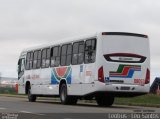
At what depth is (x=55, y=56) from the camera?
31.0 m

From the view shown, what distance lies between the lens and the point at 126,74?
26703 mm

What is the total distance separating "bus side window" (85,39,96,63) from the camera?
1059 inches

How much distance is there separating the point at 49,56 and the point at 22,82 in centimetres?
490

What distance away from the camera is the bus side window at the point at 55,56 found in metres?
30.6

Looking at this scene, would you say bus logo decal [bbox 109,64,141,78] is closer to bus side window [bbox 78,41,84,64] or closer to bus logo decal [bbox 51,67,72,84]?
bus side window [bbox 78,41,84,64]

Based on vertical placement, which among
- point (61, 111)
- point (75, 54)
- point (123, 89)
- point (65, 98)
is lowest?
point (61, 111)

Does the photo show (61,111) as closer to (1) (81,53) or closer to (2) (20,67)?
(1) (81,53)

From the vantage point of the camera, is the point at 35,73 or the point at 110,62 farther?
the point at 35,73

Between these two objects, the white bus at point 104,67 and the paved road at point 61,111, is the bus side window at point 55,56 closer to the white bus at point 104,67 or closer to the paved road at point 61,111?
the white bus at point 104,67

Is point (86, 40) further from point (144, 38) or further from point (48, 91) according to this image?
point (48, 91)

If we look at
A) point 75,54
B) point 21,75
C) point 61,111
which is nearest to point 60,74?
point 75,54

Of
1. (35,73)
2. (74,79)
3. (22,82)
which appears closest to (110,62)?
(74,79)

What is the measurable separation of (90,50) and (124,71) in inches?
71.5

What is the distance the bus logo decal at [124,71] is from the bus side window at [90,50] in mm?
1188
